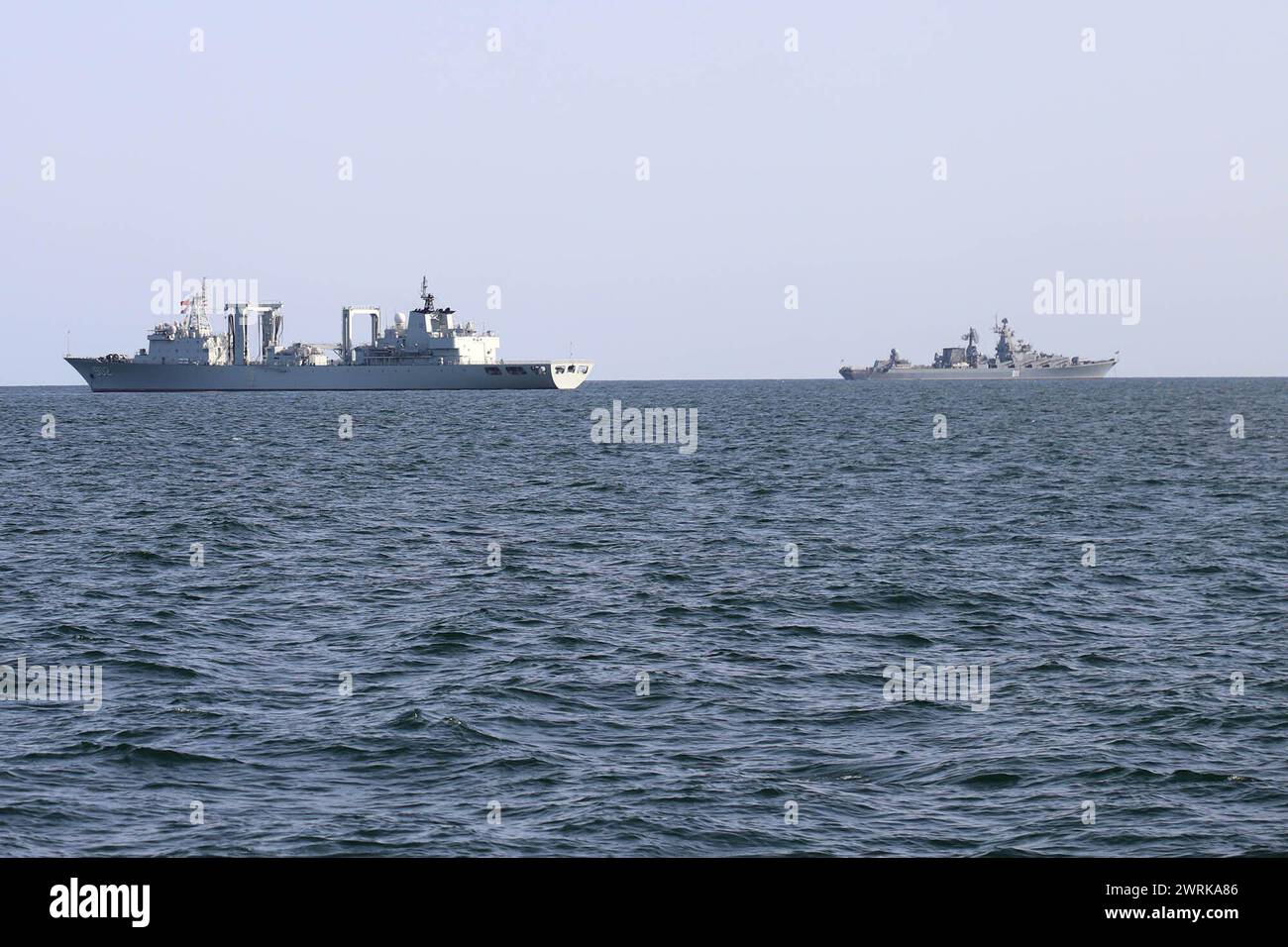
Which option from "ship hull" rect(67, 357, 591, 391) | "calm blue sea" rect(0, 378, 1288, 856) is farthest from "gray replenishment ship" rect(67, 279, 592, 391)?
"calm blue sea" rect(0, 378, 1288, 856)

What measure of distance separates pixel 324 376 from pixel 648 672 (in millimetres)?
166621

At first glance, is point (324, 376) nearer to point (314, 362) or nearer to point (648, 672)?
point (314, 362)

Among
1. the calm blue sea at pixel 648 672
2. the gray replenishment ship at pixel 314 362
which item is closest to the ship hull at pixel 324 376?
the gray replenishment ship at pixel 314 362

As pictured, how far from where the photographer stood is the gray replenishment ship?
175000 mm

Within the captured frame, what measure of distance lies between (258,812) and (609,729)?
172 inches

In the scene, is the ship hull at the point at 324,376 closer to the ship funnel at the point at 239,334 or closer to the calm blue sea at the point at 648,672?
the ship funnel at the point at 239,334

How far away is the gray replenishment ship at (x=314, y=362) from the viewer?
175 meters

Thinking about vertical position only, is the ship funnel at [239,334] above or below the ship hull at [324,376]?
above

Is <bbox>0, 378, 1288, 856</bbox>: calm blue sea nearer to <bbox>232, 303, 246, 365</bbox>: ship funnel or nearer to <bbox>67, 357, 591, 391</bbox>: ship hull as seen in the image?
<bbox>67, 357, 591, 391</bbox>: ship hull

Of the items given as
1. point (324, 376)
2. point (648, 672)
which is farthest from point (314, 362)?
point (648, 672)

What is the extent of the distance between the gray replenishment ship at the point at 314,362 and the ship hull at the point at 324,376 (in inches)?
5.1

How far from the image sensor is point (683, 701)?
16641 mm
